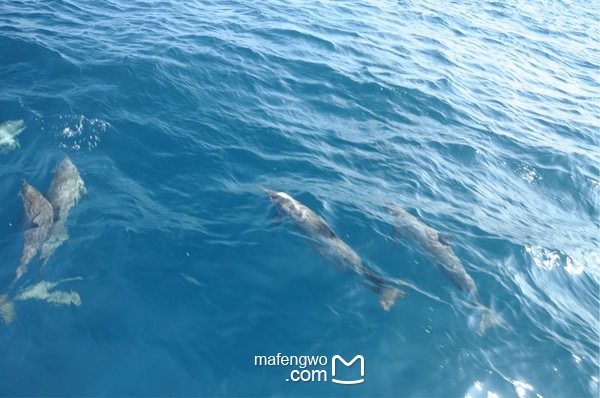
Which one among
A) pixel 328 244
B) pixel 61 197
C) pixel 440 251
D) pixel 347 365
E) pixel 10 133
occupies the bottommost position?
pixel 347 365

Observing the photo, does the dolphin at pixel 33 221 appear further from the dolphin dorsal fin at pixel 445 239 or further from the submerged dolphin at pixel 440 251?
the dolphin dorsal fin at pixel 445 239

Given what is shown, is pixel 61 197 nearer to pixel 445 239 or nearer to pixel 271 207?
pixel 271 207

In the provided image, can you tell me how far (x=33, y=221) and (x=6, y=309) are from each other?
2.48 meters

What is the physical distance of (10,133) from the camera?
42.0 feet

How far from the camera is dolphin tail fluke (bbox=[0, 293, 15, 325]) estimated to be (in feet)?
27.5

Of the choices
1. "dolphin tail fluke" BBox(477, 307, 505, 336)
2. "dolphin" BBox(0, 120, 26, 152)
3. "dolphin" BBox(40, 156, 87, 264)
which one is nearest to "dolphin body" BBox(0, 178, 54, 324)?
"dolphin" BBox(40, 156, 87, 264)

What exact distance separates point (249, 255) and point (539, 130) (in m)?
15.1

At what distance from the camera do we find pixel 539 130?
18.4 m

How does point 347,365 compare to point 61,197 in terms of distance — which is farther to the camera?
point 61,197

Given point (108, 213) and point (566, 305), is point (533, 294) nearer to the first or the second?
point (566, 305)

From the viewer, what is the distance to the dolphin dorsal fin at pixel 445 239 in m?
11.4

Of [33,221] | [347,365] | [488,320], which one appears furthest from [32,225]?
[488,320]

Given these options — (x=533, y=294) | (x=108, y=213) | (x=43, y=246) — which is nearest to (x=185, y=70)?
(x=108, y=213)

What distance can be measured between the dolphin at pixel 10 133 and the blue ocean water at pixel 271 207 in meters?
0.28
